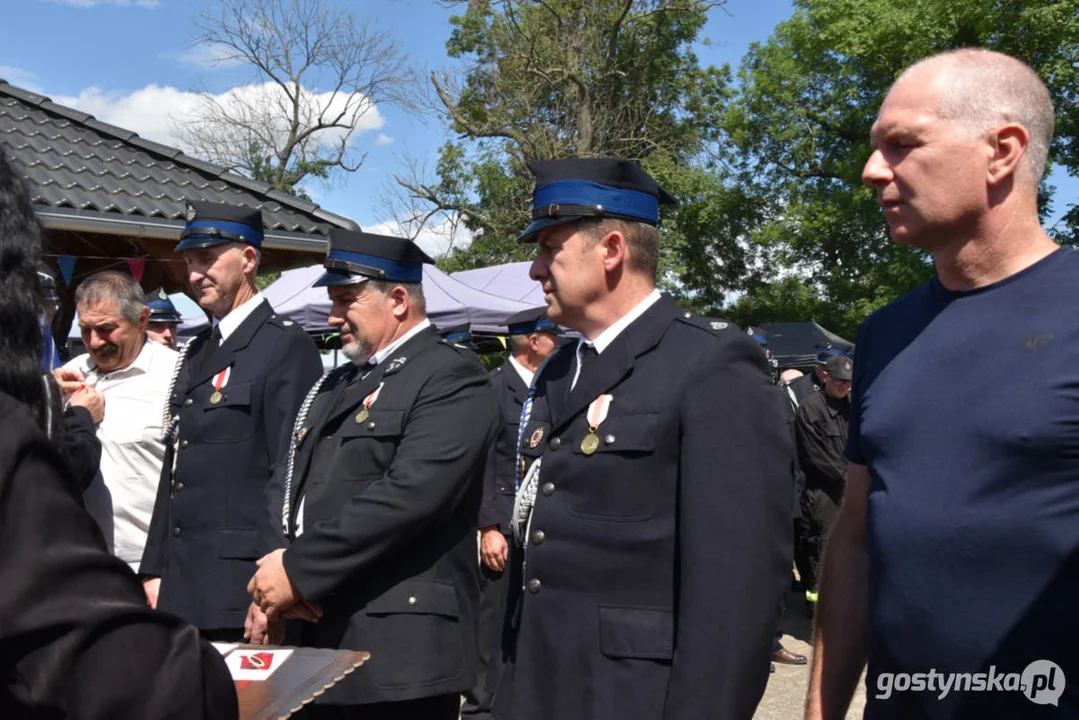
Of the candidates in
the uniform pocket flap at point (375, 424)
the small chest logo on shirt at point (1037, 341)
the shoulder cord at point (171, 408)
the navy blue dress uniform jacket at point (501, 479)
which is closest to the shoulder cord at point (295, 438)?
the uniform pocket flap at point (375, 424)

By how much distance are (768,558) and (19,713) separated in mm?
1541

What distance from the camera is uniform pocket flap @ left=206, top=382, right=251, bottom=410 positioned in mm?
3699

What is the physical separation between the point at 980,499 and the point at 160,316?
6.05 meters

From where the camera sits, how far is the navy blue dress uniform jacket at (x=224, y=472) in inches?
141

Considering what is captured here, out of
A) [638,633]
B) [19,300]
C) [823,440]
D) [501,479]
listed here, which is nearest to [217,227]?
[501,479]

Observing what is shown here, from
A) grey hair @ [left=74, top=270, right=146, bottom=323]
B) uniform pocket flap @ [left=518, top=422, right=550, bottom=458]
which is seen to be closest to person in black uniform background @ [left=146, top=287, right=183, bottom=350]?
grey hair @ [left=74, top=270, right=146, bottom=323]

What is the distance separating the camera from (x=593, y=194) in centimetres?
261

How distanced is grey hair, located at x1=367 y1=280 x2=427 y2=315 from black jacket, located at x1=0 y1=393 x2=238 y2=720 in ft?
7.33

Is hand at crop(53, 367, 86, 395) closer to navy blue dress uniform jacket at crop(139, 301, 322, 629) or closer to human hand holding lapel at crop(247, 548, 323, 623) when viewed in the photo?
navy blue dress uniform jacket at crop(139, 301, 322, 629)

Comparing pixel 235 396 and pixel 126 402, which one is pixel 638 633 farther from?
pixel 126 402

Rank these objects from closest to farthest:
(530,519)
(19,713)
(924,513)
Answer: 1. (19,713)
2. (924,513)
3. (530,519)

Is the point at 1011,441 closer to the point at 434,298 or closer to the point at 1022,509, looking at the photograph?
the point at 1022,509

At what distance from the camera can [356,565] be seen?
2.89m

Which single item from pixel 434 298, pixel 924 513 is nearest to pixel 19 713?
pixel 924 513
